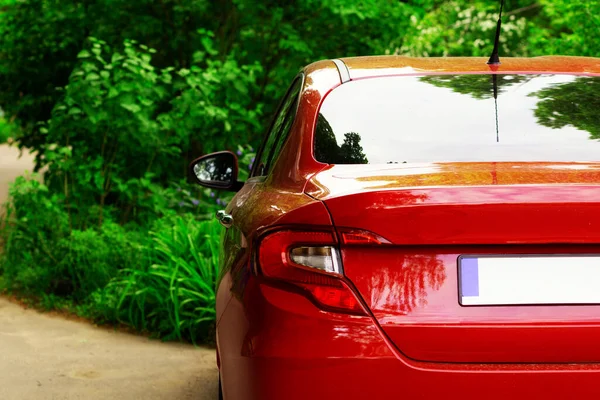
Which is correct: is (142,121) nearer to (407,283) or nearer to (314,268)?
(314,268)

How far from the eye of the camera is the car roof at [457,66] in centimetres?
379

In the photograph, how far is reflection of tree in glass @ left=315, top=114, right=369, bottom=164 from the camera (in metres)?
3.34

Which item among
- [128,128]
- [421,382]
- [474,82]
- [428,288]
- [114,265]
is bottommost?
[114,265]

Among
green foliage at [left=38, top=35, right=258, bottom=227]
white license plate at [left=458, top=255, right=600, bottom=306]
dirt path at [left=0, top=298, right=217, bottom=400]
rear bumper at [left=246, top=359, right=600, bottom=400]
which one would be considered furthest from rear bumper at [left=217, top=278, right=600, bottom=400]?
green foliage at [left=38, top=35, right=258, bottom=227]

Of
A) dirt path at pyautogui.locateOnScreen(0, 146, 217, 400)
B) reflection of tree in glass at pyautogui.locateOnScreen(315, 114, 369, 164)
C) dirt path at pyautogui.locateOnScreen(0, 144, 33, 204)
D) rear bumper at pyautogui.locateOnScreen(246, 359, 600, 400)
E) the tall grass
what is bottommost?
dirt path at pyautogui.locateOnScreen(0, 144, 33, 204)

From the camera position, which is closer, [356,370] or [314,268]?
[356,370]

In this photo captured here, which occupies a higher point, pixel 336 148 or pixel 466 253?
pixel 336 148

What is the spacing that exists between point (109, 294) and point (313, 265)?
16.9ft

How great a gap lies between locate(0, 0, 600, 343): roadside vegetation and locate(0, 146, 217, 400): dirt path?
0.91ft

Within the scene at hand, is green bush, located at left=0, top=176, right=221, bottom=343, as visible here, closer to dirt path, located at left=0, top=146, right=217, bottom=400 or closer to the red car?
dirt path, located at left=0, top=146, right=217, bottom=400

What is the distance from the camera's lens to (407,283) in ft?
9.10

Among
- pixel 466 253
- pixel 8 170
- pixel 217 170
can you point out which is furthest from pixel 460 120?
pixel 8 170

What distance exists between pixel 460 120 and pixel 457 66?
1.67ft

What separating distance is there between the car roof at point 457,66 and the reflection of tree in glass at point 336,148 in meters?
0.38
